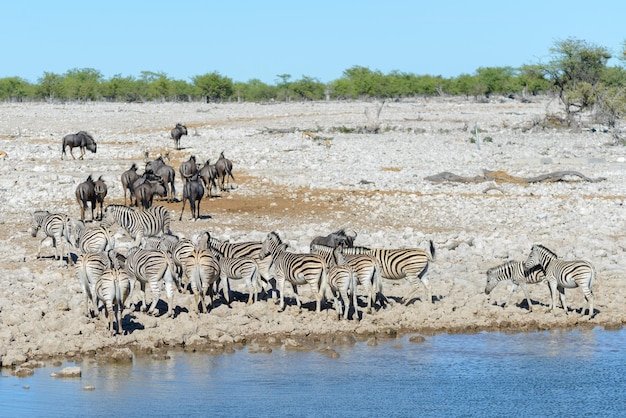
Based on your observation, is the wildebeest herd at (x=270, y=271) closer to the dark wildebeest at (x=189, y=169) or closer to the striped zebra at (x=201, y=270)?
the striped zebra at (x=201, y=270)

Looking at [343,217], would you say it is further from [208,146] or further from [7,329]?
[208,146]

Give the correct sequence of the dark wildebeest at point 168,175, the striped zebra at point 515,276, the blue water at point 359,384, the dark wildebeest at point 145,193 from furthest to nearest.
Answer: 1. the dark wildebeest at point 168,175
2. the dark wildebeest at point 145,193
3. the striped zebra at point 515,276
4. the blue water at point 359,384

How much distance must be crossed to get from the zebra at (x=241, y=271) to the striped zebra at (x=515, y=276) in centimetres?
327

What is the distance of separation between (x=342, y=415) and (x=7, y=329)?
444 cm

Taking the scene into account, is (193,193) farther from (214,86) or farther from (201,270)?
(214,86)

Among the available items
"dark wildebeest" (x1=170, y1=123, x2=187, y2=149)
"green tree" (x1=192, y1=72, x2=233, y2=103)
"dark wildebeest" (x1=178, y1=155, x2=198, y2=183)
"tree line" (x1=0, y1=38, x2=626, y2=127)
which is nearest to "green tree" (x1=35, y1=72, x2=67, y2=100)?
"tree line" (x1=0, y1=38, x2=626, y2=127)

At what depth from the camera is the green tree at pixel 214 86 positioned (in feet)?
275

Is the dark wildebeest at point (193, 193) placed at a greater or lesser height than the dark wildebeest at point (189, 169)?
lesser

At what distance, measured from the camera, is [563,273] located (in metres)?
13.4

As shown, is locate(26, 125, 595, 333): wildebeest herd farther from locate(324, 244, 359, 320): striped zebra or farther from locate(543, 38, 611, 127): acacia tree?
locate(543, 38, 611, 127): acacia tree

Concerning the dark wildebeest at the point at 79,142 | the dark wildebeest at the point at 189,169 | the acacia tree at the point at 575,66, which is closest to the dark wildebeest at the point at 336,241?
the dark wildebeest at the point at 189,169

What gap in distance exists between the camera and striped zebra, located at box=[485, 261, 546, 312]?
13.9m

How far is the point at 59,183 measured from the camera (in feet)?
79.1

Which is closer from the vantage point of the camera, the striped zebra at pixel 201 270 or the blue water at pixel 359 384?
the blue water at pixel 359 384
